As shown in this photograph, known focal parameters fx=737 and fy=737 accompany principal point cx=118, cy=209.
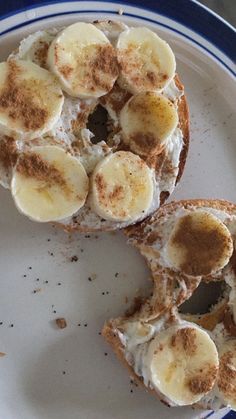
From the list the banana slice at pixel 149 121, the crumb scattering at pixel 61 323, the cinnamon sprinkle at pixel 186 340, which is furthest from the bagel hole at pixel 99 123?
the cinnamon sprinkle at pixel 186 340

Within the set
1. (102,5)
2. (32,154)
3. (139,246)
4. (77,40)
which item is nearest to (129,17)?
(102,5)

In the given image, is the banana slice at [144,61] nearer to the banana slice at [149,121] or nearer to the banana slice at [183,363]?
the banana slice at [149,121]

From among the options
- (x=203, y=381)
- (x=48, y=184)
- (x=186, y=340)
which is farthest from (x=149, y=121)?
(x=203, y=381)

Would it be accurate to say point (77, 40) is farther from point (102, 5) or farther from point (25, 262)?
point (25, 262)

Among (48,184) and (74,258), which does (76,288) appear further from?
(48,184)

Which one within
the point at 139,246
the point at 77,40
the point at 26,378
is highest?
the point at 77,40

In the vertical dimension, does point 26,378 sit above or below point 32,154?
below

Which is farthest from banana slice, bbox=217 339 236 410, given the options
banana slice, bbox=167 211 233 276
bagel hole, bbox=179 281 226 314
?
banana slice, bbox=167 211 233 276
